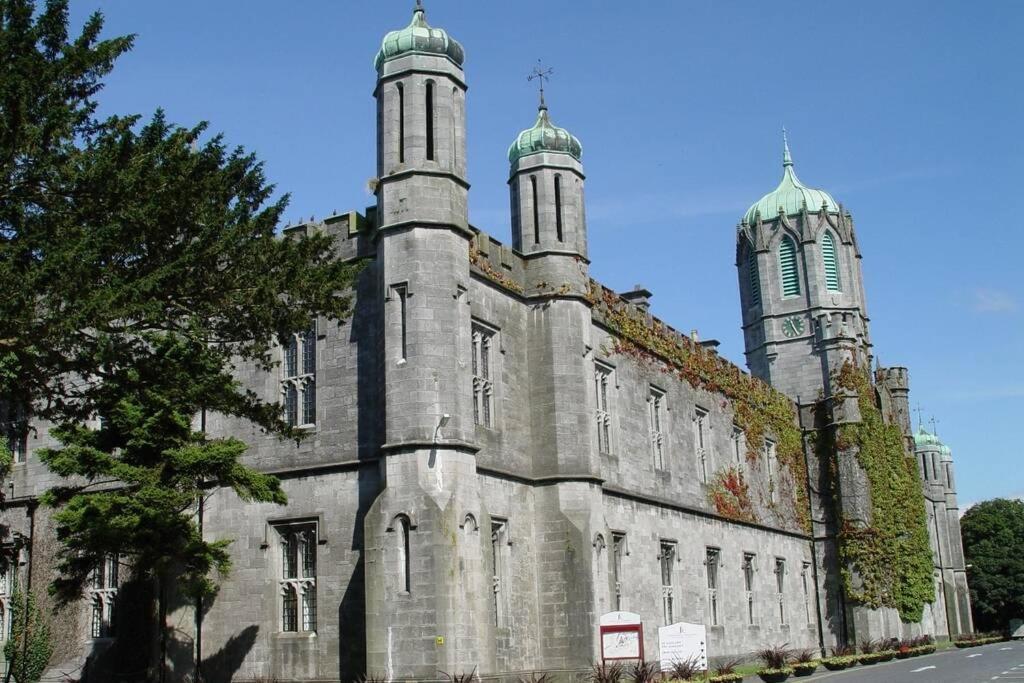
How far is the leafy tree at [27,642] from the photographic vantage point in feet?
79.5

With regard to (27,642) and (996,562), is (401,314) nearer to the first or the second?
(27,642)

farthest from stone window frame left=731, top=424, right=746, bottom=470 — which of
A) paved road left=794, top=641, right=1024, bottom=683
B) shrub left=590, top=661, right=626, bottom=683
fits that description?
shrub left=590, top=661, right=626, bottom=683

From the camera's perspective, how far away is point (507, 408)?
24.3 m

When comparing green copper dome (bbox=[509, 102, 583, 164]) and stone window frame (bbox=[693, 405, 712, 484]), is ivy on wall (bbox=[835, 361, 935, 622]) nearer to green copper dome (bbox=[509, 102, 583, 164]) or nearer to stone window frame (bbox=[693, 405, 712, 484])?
stone window frame (bbox=[693, 405, 712, 484])

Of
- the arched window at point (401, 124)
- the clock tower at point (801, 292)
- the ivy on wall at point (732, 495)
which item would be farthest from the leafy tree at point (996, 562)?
the arched window at point (401, 124)

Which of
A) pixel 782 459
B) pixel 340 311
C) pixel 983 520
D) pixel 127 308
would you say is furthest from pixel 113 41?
pixel 983 520

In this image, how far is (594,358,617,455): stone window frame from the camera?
2777 centimetres

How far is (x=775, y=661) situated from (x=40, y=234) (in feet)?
65.7

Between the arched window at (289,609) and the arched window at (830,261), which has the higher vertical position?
the arched window at (830,261)

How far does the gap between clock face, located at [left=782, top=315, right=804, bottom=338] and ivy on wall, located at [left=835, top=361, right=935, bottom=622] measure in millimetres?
2753

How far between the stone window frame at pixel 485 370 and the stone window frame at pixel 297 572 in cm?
406

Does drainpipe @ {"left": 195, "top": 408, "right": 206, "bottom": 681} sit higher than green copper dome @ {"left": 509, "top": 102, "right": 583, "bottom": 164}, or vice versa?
green copper dome @ {"left": 509, "top": 102, "right": 583, "bottom": 164}

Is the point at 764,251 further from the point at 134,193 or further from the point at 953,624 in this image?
the point at 134,193

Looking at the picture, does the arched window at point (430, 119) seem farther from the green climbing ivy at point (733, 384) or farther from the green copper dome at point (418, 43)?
the green climbing ivy at point (733, 384)
